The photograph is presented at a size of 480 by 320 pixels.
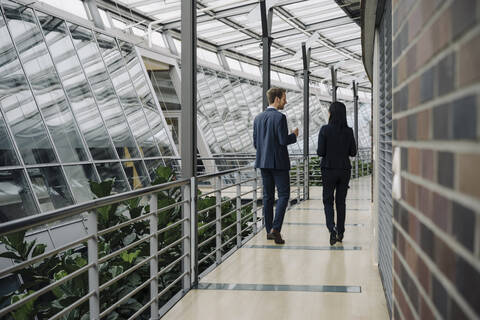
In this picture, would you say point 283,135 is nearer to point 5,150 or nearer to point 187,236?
point 187,236

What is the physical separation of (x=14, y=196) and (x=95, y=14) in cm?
639

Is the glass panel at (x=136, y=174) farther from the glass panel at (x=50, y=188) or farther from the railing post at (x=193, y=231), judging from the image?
the railing post at (x=193, y=231)

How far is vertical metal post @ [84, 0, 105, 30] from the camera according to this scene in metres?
12.1

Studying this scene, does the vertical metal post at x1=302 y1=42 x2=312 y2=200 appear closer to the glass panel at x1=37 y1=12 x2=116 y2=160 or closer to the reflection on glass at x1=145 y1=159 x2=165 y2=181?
the reflection on glass at x1=145 y1=159 x2=165 y2=181

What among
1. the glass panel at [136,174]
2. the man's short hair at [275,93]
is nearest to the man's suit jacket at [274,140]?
the man's short hair at [275,93]

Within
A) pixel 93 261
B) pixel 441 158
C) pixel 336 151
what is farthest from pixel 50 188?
pixel 441 158

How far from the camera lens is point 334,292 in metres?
3.56

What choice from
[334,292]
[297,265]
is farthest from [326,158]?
[334,292]

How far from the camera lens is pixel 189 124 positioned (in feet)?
12.4

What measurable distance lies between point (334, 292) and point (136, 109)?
9.62 m

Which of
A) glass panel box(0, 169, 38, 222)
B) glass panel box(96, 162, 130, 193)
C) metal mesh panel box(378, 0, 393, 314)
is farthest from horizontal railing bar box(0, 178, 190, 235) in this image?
glass panel box(96, 162, 130, 193)

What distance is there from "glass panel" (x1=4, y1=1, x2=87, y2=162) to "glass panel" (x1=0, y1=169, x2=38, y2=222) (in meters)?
1.34

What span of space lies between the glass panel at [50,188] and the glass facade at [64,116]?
0.02 meters

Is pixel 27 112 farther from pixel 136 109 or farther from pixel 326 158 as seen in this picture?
pixel 326 158
